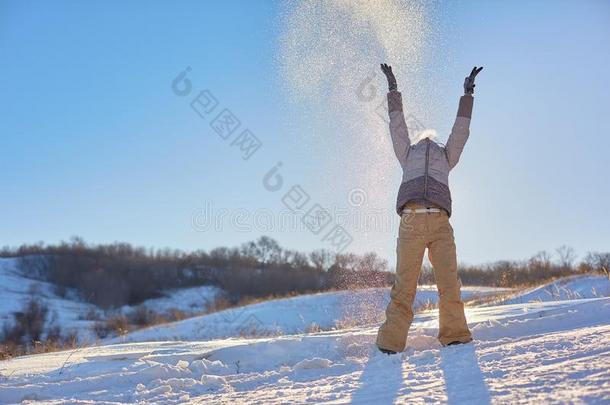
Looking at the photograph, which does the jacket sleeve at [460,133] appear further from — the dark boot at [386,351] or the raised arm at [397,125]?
the dark boot at [386,351]

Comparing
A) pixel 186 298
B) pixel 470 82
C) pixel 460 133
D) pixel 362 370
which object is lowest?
pixel 362 370

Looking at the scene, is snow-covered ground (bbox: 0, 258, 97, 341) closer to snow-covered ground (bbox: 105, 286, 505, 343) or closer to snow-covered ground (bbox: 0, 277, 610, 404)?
snow-covered ground (bbox: 105, 286, 505, 343)

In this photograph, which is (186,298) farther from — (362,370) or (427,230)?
(362,370)

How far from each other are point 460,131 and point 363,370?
7.81 ft

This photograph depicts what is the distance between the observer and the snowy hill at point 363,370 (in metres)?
2.50

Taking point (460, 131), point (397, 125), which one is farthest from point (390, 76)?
point (460, 131)

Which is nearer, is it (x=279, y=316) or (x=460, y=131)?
(x=460, y=131)

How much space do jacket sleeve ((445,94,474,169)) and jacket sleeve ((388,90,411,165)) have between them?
14.5 inches

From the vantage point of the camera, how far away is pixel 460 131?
4914mm

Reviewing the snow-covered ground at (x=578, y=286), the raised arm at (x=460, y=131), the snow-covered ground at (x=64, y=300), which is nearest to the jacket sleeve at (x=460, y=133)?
the raised arm at (x=460, y=131)

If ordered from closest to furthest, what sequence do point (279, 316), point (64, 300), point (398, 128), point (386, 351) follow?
1. point (386, 351)
2. point (398, 128)
3. point (279, 316)
4. point (64, 300)

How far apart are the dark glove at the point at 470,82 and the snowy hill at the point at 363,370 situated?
2.03 metres

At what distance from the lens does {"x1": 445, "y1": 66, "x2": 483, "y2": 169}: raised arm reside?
4910 millimetres

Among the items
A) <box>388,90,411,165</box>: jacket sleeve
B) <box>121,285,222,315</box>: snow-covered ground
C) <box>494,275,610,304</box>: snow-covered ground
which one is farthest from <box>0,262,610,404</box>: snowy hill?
<box>121,285,222,315</box>: snow-covered ground
